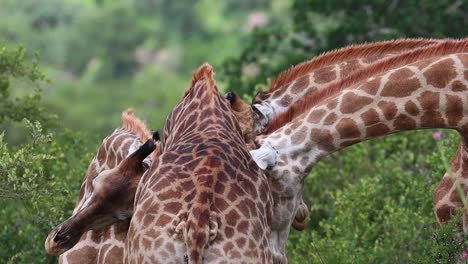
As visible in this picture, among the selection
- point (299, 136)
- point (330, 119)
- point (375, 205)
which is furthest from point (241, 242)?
point (375, 205)

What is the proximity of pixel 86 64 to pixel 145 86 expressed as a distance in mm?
7903

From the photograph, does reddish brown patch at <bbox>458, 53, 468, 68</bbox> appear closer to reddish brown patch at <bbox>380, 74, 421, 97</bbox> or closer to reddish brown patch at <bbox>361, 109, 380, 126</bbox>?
reddish brown patch at <bbox>380, 74, 421, 97</bbox>

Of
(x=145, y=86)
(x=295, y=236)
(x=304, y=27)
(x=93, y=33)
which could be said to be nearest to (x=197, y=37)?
(x=93, y=33)

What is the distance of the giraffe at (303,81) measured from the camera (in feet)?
24.8

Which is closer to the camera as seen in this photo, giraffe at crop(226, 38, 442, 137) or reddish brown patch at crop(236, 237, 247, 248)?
reddish brown patch at crop(236, 237, 247, 248)

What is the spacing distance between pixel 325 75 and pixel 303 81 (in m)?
0.16

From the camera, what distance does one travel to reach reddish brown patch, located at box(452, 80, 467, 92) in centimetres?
691

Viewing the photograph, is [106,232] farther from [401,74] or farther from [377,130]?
[401,74]

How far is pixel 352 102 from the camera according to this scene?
7133mm

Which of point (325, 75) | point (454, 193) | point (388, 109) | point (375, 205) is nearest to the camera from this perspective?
point (388, 109)

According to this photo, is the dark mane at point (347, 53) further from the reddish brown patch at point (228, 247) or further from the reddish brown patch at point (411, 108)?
the reddish brown patch at point (228, 247)

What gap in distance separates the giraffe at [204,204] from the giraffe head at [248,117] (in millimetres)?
664

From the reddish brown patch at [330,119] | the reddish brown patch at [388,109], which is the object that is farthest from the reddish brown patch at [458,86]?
the reddish brown patch at [330,119]

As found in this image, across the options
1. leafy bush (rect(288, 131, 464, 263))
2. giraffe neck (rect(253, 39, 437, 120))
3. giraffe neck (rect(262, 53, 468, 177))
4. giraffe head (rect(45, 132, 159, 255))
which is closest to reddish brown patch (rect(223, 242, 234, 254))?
giraffe neck (rect(262, 53, 468, 177))
